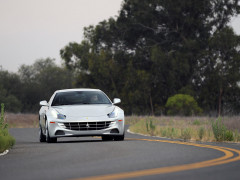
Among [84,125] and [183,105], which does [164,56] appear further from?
[84,125]

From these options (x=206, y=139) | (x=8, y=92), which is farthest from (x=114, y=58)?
(x=206, y=139)

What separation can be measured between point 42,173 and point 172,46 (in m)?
52.1

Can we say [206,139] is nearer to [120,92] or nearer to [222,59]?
[222,59]

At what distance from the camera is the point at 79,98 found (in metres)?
19.0

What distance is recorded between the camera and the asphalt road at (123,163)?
9516 millimetres

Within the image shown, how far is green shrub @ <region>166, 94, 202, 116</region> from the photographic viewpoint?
54219 millimetres

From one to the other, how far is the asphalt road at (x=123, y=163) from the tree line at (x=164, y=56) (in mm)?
41397

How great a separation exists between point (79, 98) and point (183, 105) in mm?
36306

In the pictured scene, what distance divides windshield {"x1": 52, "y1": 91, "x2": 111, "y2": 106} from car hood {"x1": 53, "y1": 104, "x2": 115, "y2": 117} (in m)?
0.69

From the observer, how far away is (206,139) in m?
19.2

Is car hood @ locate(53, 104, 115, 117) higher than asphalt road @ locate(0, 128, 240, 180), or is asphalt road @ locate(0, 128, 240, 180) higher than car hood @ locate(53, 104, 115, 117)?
car hood @ locate(53, 104, 115, 117)

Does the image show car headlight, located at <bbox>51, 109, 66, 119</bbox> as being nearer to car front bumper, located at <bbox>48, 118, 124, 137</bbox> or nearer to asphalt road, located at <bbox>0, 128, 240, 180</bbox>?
car front bumper, located at <bbox>48, 118, 124, 137</bbox>

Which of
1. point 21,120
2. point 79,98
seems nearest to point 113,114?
point 79,98

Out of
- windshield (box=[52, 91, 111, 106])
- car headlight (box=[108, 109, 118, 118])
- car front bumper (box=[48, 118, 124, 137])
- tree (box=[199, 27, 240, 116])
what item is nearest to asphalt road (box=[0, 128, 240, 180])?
car front bumper (box=[48, 118, 124, 137])
